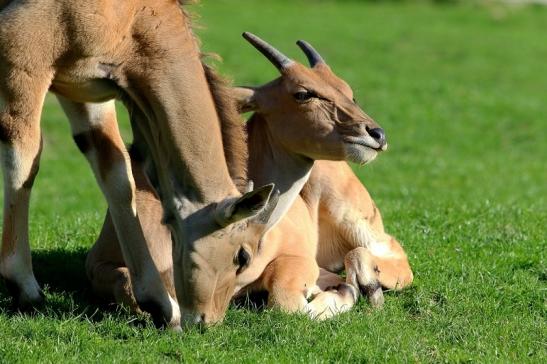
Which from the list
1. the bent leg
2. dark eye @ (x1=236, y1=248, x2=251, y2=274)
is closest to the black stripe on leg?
dark eye @ (x1=236, y1=248, x2=251, y2=274)

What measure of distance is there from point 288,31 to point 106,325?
71.8 feet

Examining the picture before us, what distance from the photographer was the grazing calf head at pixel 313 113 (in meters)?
7.48

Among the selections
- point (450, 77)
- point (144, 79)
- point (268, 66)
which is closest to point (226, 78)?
point (144, 79)

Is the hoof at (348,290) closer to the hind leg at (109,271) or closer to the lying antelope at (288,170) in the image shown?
the lying antelope at (288,170)

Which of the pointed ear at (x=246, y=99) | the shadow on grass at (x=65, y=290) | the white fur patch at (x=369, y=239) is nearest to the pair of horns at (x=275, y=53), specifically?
the pointed ear at (x=246, y=99)

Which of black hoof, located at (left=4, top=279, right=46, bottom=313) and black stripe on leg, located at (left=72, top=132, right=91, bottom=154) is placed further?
black stripe on leg, located at (left=72, top=132, right=91, bottom=154)

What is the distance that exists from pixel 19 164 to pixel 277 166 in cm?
177

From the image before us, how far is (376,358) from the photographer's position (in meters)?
6.34

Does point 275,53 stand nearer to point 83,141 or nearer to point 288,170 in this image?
point 288,170

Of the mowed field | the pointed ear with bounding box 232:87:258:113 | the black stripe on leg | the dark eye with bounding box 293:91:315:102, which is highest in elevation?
the dark eye with bounding box 293:91:315:102

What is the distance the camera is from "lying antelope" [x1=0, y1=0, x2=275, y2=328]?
6.64m

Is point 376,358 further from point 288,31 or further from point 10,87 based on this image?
point 288,31

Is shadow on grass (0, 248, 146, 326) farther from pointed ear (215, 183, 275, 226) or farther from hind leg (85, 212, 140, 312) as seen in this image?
Result: pointed ear (215, 183, 275, 226)

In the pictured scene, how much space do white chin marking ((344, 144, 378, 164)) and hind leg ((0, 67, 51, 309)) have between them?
1959 millimetres
